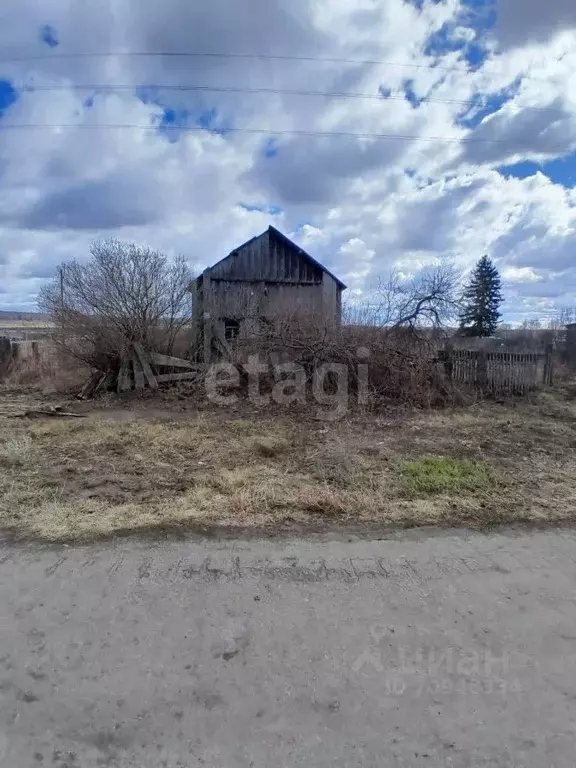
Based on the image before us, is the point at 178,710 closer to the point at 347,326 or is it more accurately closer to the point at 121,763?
the point at 121,763

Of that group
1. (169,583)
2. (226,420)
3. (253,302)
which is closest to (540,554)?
(169,583)

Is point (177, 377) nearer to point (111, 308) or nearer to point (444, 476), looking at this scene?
point (111, 308)

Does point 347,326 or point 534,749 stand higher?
point 347,326

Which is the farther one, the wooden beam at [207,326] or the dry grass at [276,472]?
the wooden beam at [207,326]

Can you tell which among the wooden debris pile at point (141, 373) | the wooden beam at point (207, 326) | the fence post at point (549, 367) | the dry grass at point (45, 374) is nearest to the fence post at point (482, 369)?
the fence post at point (549, 367)

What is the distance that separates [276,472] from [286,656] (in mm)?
3213

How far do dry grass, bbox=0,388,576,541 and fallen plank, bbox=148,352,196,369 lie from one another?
2835 millimetres

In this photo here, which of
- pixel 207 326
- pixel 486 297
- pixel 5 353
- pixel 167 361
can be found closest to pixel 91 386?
pixel 167 361

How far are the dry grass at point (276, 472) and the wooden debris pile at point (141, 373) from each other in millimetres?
2522

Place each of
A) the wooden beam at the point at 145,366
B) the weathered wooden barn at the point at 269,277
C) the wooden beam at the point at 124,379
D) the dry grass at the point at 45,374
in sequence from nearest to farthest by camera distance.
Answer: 1. the wooden beam at the point at 145,366
2. the wooden beam at the point at 124,379
3. the dry grass at the point at 45,374
4. the weathered wooden barn at the point at 269,277

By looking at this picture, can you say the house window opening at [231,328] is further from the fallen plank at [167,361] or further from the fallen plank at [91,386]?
the fallen plank at [91,386]

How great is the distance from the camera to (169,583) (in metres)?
3.09

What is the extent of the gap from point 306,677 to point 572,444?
666 centimetres

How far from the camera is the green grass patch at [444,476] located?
4.91 m
